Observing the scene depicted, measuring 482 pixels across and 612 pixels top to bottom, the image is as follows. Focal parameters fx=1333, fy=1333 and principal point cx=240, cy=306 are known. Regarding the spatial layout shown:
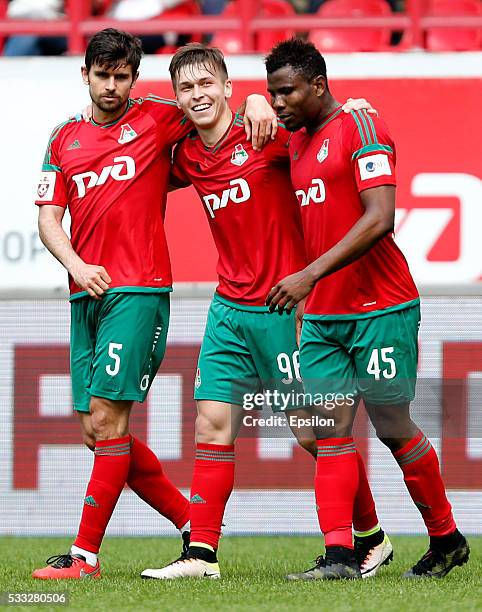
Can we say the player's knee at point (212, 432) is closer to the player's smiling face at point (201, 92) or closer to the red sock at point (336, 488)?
the red sock at point (336, 488)

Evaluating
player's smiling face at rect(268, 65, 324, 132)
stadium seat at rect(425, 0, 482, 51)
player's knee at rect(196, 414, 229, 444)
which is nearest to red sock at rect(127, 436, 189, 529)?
player's knee at rect(196, 414, 229, 444)

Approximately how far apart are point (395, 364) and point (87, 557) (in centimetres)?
126

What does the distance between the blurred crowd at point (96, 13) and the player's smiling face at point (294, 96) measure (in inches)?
132

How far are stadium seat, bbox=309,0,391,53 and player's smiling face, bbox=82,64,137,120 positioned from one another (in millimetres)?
3420

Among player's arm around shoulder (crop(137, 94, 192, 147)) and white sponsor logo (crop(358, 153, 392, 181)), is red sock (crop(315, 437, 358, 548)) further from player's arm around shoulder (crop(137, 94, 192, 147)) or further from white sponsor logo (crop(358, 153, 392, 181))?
player's arm around shoulder (crop(137, 94, 192, 147))

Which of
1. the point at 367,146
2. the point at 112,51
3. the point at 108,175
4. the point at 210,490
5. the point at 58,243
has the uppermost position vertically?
the point at 112,51

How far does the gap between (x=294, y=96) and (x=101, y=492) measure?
1.53 metres

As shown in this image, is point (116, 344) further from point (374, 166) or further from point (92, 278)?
point (374, 166)

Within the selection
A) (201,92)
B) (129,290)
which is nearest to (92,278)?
(129,290)

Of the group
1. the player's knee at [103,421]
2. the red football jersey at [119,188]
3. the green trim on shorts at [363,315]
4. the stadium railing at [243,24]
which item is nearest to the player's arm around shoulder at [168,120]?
the red football jersey at [119,188]

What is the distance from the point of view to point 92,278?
15.1 feet

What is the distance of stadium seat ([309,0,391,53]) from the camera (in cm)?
800

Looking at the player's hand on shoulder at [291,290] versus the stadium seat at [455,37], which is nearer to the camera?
the player's hand on shoulder at [291,290]

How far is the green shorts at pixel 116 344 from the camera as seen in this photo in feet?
15.3
